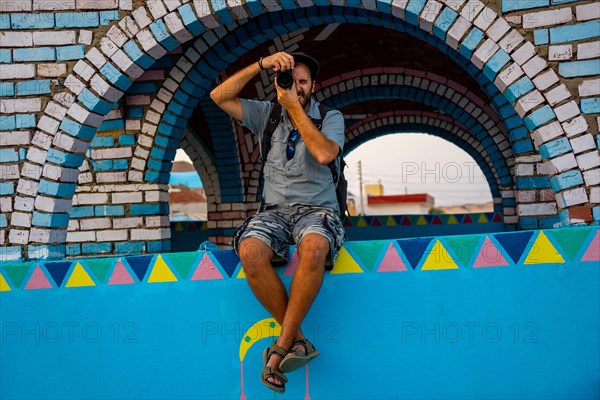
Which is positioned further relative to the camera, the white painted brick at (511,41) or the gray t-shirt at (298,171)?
the white painted brick at (511,41)

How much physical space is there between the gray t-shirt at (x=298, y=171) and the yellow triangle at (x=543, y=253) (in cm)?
88

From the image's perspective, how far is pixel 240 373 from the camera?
8.40 ft

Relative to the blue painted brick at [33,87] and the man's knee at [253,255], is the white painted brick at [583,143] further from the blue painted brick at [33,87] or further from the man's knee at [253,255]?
the blue painted brick at [33,87]

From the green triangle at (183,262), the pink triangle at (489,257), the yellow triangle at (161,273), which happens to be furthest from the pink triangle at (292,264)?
the pink triangle at (489,257)

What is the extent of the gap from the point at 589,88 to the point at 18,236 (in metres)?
3.83

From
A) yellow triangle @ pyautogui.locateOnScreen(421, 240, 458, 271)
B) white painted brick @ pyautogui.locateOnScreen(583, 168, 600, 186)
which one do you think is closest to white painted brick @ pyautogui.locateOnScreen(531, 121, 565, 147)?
white painted brick @ pyautogui.locateOnScreen(583, 168, 600, 186)

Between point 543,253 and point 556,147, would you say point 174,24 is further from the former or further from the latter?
point 543,253

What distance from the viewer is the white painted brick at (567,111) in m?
3.33

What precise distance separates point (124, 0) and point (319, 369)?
9.39 feet

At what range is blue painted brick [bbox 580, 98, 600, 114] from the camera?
3.31m

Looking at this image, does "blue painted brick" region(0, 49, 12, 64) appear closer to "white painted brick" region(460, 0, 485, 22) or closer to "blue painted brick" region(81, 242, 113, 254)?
"blue painted brick" region(81, 242, 113, 254)

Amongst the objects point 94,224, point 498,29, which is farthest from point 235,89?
point 94,224

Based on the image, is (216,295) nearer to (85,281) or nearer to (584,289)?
(85,281)

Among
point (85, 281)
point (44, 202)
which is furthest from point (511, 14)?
point (44, 202)
